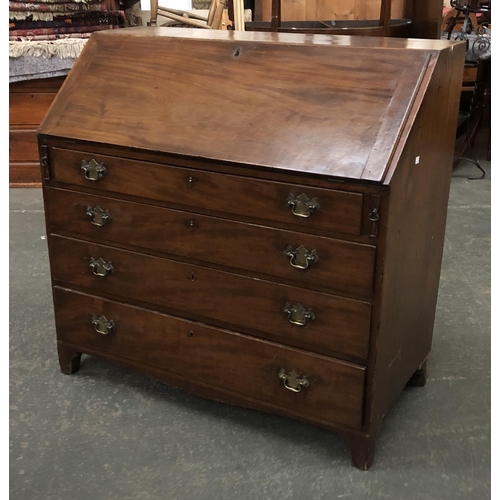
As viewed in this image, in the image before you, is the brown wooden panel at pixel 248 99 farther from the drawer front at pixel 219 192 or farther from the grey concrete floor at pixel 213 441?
the grey concrete floor at pixel 213 441

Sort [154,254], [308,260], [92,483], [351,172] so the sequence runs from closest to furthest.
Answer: [351,172], [308,260], [92,483], [154,254]

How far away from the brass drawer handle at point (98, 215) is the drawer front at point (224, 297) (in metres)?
0.08

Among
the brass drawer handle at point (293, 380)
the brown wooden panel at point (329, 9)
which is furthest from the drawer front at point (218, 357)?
the brown wooden panel at point (329, 9)

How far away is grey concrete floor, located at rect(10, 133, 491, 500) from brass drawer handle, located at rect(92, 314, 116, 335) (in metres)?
0.22

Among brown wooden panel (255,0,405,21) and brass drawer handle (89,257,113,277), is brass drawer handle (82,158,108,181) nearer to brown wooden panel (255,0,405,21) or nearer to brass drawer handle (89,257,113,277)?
brass drawer handle (89,257,113,277)

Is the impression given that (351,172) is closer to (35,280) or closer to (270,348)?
(270,348)

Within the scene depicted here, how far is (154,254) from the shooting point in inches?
75.6

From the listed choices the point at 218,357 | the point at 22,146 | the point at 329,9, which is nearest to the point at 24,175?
the point at 22,146

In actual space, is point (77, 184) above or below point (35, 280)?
above

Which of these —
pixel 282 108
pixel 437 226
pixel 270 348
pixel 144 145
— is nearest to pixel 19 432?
pixel 270 348

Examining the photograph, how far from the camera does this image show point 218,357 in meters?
1.92

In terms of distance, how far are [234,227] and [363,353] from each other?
480mm

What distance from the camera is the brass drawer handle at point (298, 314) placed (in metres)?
1.70

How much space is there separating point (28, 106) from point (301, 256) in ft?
9.94
